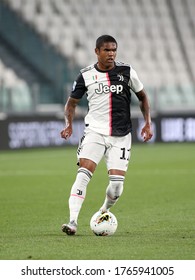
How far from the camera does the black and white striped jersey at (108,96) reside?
999 cm

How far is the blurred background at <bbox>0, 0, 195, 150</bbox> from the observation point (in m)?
27.0

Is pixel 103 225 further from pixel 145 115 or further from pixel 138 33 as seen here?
pixel 138 33

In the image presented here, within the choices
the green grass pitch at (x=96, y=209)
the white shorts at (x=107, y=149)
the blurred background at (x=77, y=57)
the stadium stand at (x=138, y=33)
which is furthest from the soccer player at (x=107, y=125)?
the stadium stand at (x=138, y=33)

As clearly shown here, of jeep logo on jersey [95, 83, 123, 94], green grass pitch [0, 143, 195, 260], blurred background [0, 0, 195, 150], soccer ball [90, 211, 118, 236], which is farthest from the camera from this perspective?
blurred background [0, 0, 195, 150]

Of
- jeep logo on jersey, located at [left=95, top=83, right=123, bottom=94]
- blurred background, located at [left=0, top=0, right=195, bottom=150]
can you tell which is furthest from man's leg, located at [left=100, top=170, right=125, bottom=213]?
blurred background, located at [left=0, top=0, right=195, bottom=150]

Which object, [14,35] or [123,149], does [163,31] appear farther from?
[123,149]

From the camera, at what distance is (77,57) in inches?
1251

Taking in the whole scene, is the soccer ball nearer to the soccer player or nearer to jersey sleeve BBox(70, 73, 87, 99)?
the soccer player

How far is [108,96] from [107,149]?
56 centimetres

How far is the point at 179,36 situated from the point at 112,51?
26473 millimetres

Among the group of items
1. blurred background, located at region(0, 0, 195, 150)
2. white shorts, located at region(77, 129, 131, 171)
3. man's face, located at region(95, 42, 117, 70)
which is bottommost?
white shorts, located at region(77, 129, 131, 171)

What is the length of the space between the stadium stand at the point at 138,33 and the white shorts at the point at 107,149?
19.5 metres

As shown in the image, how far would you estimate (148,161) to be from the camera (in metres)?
22.8

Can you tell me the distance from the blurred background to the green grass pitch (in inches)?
94.8
